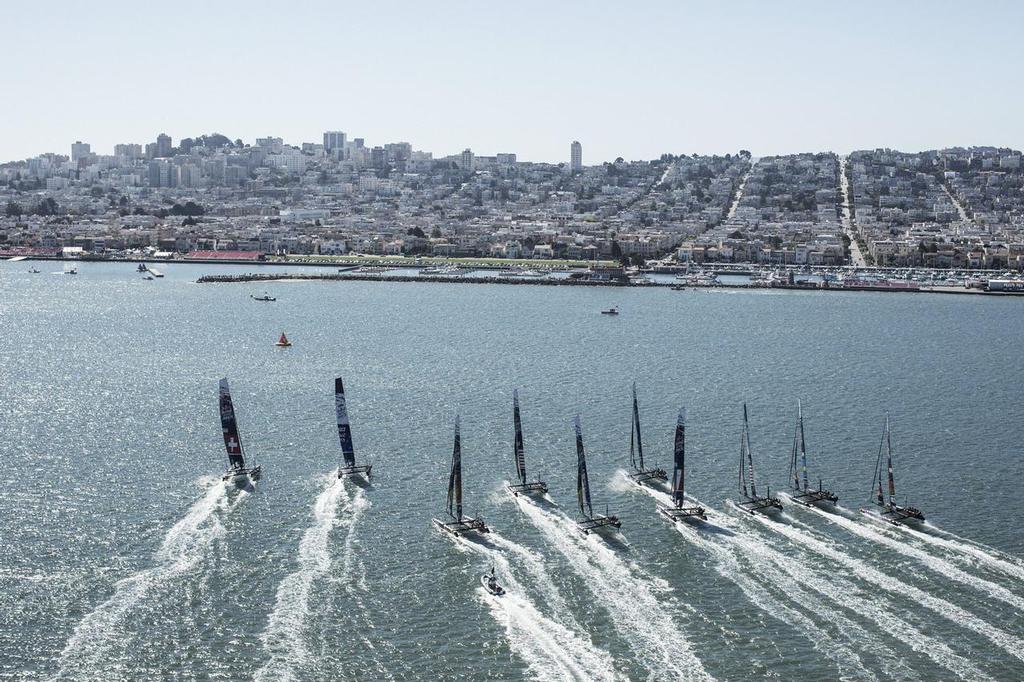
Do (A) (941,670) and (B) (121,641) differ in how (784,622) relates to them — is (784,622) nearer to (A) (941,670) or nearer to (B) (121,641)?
(A) (941,670)

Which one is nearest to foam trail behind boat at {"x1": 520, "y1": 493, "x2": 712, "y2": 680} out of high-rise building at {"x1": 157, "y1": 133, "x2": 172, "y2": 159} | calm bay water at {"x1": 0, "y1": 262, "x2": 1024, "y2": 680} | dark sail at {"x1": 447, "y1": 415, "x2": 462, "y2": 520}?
calm bay water at {"x1": 0, "y1": 262, "x2": 1024, "y2": 680}

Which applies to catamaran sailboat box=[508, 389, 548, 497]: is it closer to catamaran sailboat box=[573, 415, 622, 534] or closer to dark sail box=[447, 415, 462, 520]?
catamaran sailboat box=[573, 415, 622, 534]

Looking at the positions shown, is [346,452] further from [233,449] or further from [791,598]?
[791,598]

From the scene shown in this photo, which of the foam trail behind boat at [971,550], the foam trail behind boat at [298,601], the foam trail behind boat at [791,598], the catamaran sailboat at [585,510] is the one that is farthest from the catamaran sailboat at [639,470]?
the foam trail behind boat at [298,601]

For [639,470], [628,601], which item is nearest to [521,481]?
[639,470]

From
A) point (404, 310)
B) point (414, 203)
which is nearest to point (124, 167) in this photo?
point (414, 203)
